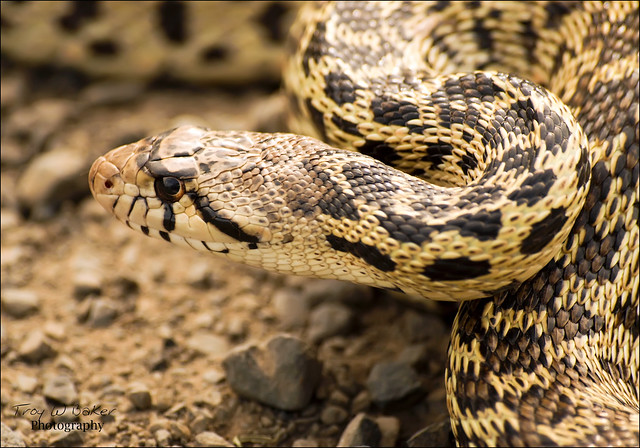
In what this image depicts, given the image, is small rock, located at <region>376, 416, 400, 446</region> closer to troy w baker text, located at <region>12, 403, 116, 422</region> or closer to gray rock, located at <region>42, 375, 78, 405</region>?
troy w baker text, located at <region>12, 403, 116, 422</region>

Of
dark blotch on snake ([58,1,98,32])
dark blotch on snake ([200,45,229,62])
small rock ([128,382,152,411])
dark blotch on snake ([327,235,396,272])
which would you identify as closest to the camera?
dark blotch on snake ([327,235,396,272])

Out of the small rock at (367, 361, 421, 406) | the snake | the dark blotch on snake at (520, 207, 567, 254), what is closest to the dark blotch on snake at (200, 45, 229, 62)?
the snake

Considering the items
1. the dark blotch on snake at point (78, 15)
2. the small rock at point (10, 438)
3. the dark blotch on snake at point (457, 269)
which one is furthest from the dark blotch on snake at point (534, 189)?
the dark blotch on snake at point (78, 15)

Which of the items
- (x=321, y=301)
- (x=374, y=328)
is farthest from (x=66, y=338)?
(x=374, y=328)

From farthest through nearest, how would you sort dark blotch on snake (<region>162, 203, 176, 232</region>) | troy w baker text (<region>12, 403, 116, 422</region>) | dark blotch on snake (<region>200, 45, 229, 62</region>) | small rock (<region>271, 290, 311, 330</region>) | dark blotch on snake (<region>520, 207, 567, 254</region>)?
dark blotch on snake (<region>200, 45, 229, 62</region>), small rock (<region>271, 290, 311, 330</region>), troy w baker text (<region>12, 403, 116, 422</region>), dark blotch on snake (<region>162, 203, 176, 232</region>), dark blotch on snake (<region>520, 207, 567, 254</region>)

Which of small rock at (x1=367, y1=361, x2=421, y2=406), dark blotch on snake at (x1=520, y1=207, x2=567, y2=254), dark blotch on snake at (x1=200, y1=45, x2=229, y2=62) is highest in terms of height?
dark blotch on snake at (x1=520, y1=207, x2=567, y2=254)

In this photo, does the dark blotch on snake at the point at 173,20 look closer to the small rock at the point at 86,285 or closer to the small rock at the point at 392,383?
the small rock at the point at 86,285

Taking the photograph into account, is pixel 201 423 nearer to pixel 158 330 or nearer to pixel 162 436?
pixel 162 436
